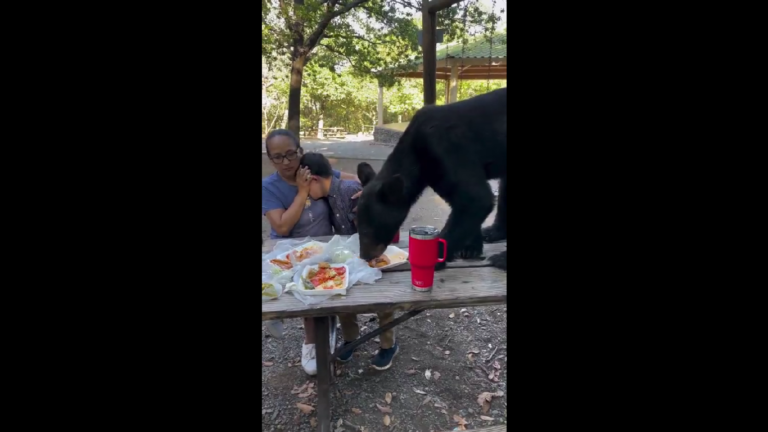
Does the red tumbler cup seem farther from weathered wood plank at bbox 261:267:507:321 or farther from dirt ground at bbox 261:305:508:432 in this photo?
dirt ground at bbox 261:305:508:432

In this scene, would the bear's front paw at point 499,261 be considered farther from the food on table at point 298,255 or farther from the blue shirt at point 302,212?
the blue shirt at point 302,212

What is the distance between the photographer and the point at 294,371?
11.3 ft

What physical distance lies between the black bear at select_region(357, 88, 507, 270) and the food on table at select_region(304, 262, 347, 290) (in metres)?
0.34

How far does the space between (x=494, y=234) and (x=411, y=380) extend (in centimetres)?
131

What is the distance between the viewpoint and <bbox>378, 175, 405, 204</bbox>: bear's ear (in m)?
2.85

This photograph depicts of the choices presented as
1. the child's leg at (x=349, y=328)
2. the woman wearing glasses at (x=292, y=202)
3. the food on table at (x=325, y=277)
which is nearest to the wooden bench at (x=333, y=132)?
the woman wearing glasses at (x=292, y=202)

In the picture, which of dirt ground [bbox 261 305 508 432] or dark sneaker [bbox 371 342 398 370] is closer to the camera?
dirt ground [bbox 261 305 508 432]

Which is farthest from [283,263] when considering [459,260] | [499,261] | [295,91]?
[295,91]

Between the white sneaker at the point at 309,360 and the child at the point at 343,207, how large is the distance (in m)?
0.24

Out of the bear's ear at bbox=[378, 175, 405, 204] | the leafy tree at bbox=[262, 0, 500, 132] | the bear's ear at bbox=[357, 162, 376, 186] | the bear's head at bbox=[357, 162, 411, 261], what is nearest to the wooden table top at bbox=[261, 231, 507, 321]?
the bear's head at bbox=[357, 162, 411, 261]

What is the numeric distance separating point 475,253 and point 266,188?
155 centimetres

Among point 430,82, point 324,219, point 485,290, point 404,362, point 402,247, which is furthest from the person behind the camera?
point 430,82
